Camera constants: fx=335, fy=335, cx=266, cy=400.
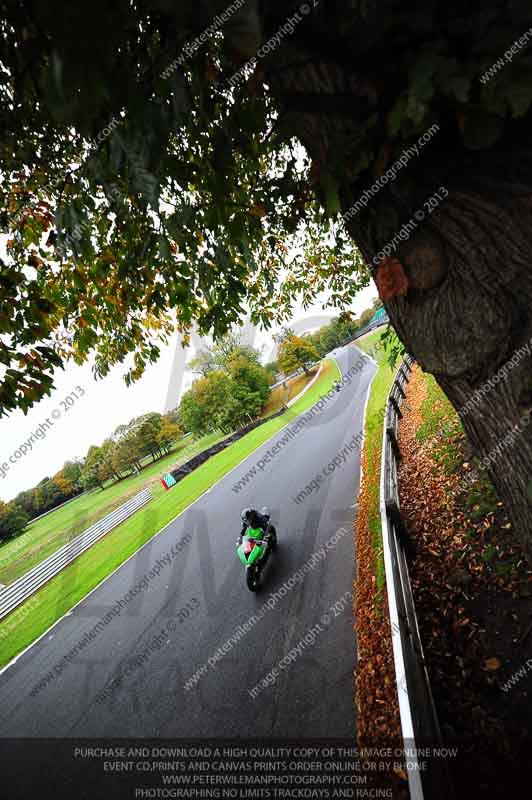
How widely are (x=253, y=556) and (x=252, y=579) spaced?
1.32 ft

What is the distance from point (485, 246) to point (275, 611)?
5.96 meters

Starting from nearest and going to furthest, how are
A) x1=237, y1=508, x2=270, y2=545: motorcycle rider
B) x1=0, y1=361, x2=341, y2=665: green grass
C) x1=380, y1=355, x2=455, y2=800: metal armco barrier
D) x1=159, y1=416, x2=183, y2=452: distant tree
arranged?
x1=380, y1=355, x2=455, y2=800: metal armco barrier < x1=237, y1=508, x2=270, y2=545: motorcycle rider < x1=0, y1=361, x2=341, y2=665: green grass < x1=159, y1=416, x2=183, y2=452: distant tree

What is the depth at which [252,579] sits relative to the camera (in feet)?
20.6

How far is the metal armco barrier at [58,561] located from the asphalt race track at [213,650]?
18.9ft

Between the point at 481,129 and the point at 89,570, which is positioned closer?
the point at 481,129

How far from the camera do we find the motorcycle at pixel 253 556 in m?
6.27

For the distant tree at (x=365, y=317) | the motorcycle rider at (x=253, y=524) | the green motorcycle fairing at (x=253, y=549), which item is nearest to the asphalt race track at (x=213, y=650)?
the green motorcycle fairing at (x=253, y=549)

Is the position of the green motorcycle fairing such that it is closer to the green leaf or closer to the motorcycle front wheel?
the motorcycle front wheel

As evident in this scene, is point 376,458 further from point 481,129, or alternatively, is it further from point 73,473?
point 73,473

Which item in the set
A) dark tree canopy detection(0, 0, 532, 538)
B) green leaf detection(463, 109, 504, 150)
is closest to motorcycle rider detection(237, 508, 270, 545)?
dark tree canopy detection(0, 0, 532, 538)

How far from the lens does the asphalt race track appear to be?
4.14 m

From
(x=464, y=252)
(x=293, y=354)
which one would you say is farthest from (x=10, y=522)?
(x=464, y=252)

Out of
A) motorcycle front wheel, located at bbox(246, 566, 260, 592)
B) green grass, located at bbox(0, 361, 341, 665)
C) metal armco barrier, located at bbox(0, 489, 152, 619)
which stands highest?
metal armco barrier, located at bbox(0, 489, 152, 619)

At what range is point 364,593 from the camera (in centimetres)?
511
